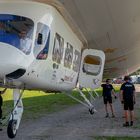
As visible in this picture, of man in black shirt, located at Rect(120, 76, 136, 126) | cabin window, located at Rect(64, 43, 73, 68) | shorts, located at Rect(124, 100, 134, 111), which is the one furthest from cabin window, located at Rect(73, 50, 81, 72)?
shorts, located at Rect(124, 100, 134, 111)

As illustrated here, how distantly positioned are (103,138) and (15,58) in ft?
12.7

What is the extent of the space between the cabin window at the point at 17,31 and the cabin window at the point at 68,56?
2823 mm

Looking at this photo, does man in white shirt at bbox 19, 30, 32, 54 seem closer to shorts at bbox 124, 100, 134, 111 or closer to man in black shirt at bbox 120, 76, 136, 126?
man in black shirt at bbox 120, 76, 136, 126

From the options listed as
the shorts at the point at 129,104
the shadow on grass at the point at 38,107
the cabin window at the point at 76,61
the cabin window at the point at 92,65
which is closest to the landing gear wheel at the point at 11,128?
the cabin window at the point at 76,61

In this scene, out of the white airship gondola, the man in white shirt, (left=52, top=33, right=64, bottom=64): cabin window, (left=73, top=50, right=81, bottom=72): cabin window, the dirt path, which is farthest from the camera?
(left=73, top=50, right=81, bottom=72): cabin window

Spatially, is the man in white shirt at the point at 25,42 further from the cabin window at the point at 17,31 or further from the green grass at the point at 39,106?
the green grass at the point at 39,106

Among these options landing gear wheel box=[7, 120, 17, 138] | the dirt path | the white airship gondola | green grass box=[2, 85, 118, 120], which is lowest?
the dirt path

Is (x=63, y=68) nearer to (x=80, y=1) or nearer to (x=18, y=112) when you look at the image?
(x=80, y=1)

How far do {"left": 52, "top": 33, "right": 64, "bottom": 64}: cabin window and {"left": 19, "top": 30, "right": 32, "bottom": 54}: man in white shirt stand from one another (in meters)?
1.43

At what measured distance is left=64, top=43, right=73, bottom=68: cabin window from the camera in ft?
41.7

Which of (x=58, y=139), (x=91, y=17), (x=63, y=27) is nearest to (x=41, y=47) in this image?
(x=63, y=27)

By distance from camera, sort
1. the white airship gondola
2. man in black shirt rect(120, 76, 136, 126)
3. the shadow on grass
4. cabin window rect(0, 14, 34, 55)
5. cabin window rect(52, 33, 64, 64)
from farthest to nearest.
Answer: the shadow on grass → man in black shirt rect(120, 76, 136, 126) → cabin window rect(52, 33, 64, 64) → cabin window rect(0, 14, 34, 55) → the white airship gondola

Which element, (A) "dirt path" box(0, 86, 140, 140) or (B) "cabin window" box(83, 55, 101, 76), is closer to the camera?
(A) "dirt path" box(0, 86, 140, 140)

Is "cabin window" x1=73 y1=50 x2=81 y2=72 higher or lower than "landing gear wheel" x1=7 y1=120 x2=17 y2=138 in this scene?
higher
